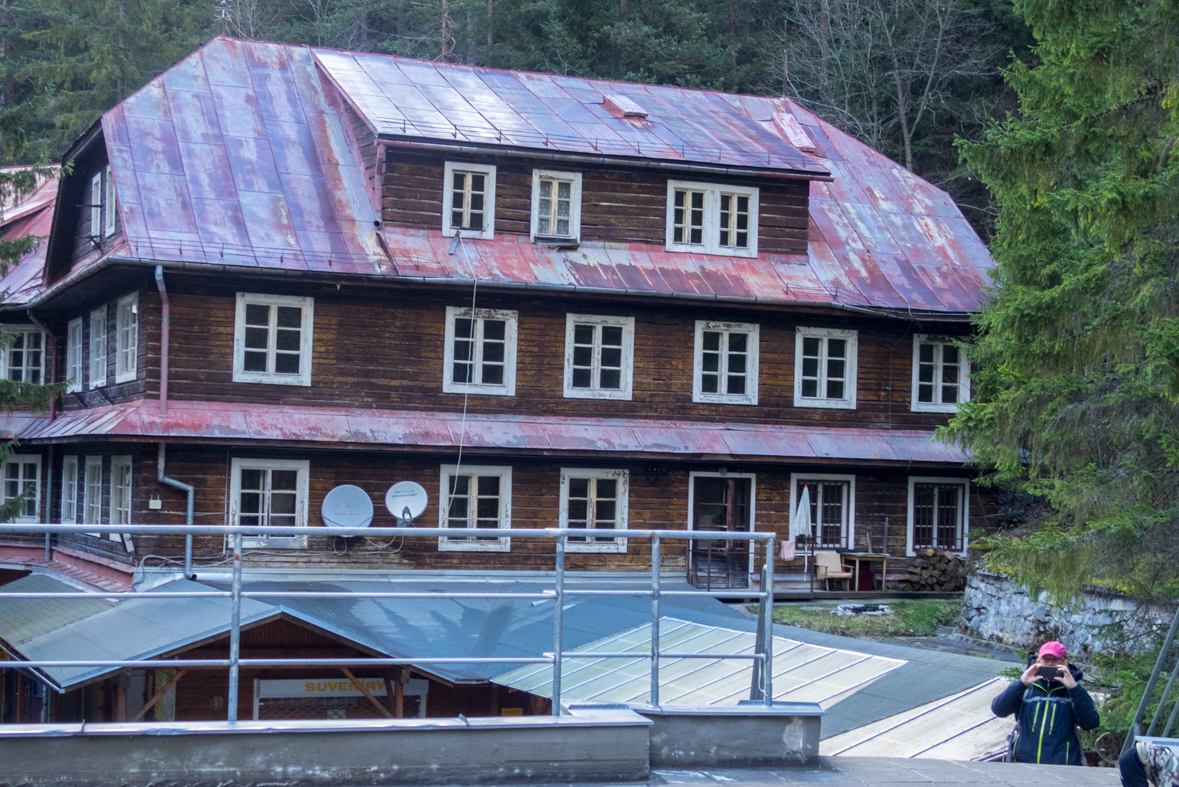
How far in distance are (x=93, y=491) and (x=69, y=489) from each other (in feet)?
7.23

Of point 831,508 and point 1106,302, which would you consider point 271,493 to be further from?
point 1106,302

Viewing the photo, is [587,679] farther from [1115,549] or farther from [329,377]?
[329,377]

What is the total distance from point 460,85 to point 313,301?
706 centimetres

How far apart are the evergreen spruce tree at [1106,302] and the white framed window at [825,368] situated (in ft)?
37.0

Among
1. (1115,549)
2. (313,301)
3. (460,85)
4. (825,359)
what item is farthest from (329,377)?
(1115,549)

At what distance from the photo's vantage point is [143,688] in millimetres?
20062

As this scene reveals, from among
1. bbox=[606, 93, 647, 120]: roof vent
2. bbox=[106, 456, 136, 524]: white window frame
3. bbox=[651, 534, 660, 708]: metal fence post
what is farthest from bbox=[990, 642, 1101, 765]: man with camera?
bbox=[606, 93, 647, 120]: roof vent

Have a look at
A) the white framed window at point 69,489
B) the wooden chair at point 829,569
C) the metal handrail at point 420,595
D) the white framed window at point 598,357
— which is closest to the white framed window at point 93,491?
the white framed window at point 69,489

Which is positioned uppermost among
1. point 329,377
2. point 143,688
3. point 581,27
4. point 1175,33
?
point 581,27

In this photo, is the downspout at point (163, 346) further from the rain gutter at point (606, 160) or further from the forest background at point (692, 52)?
the forest background at point (692, 52)

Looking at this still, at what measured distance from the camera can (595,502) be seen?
76.5ft

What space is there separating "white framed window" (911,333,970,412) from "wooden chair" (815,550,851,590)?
392 centimetres

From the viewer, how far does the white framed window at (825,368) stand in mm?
24641

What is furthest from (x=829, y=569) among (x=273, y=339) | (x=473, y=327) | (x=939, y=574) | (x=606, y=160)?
(x=273, y=339)
